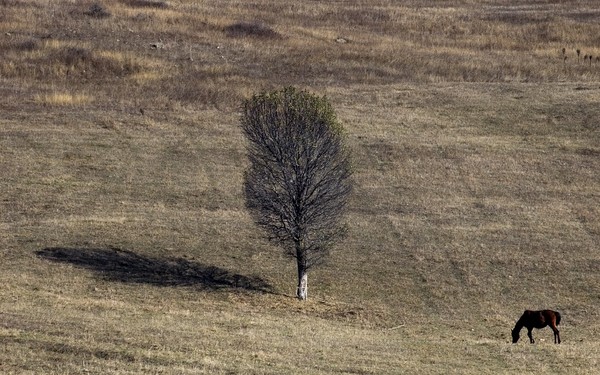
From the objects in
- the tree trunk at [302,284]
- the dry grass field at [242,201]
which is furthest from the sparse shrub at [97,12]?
the tree trunk at [302,284]

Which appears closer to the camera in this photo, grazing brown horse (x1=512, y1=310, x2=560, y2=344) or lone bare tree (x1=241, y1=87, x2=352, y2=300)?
grazing brown horse (x1=512, y1=310, x2=560, y2=344)

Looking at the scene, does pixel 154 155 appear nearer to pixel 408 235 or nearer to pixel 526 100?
pixel 408 235

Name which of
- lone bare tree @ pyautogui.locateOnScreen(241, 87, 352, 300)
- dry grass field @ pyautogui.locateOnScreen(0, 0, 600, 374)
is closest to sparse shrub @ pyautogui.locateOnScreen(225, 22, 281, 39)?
dry grass field @ pyautogui.locateOnScreen(0, 0, 600, 374)

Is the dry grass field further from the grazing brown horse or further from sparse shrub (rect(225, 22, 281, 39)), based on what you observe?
the grazing brown horse

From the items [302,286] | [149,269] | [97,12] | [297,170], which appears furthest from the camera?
[97,12]

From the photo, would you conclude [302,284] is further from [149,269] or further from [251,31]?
[251,31]

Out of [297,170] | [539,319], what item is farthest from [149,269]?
[539,319]
